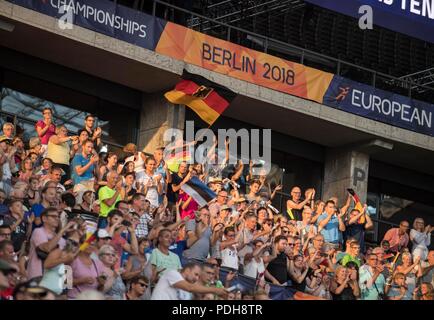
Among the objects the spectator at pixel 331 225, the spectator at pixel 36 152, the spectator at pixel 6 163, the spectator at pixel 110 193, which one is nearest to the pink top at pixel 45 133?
the spectator at pixel 36 152

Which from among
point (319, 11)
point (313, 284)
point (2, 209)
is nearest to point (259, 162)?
point (319, 11)

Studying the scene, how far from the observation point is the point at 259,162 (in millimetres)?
25906

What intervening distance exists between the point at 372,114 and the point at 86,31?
710cm

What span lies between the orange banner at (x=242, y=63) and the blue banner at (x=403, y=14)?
1.56 meters


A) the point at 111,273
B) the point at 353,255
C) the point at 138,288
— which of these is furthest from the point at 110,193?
the point at 353,255

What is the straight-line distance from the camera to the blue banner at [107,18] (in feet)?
69.8

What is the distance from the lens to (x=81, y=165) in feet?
63.2

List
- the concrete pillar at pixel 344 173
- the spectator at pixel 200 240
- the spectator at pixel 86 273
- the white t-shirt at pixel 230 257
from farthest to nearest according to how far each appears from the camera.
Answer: the concrete pillar at pixel 344 173 → the white t-shirt at pixel 230 257 → the spectator at pixel 200 240 → the spectator at pixel 86 273

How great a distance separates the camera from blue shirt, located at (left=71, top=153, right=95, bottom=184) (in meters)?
19.1

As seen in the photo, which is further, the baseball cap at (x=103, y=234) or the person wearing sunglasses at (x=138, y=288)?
the baseball cap at (x=103, y=234)

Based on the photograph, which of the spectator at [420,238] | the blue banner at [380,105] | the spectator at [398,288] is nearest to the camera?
the spectator at [398,288]

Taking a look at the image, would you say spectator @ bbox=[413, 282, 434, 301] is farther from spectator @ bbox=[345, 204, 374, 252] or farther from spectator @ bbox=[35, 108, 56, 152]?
spectator @ bbox=[35, 108, 56, 152]

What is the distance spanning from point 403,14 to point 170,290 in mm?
13663

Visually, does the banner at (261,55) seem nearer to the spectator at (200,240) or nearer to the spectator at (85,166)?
the spectator at (85,166)
